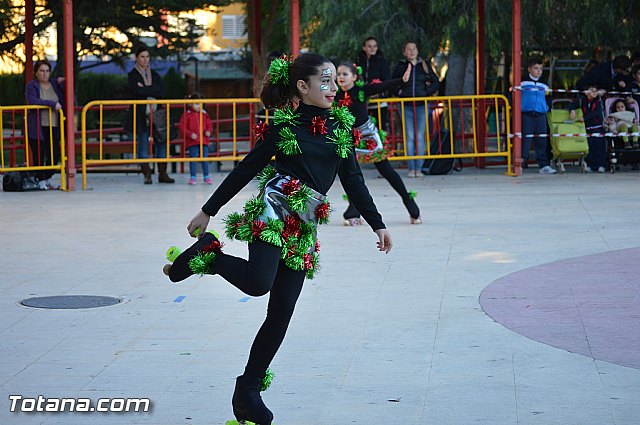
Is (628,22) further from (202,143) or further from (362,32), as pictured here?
(202,143)

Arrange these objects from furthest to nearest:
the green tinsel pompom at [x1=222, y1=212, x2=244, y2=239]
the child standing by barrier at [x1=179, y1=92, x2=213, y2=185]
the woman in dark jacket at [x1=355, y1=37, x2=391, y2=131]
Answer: the child standing by barrier at [x1=179, y1=92, x2=213, y2=185], the woman in dark jacket at [x1=355, y1=37, x2=391, y2=131], the green tinsel pompom at [x1=222, y1=212, x2=244, y2=239]

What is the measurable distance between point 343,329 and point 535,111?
11.7 m

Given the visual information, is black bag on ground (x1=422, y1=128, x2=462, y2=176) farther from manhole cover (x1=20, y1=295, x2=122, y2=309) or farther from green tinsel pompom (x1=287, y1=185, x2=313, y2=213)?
green tinsel pompom (x1=287, y1=185, x2=313, y2=213)

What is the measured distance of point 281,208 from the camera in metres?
5.22

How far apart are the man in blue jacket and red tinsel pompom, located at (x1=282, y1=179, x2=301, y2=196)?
1342 cm

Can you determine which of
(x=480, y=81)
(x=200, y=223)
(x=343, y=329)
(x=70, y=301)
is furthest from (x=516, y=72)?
(x=200, y=223)

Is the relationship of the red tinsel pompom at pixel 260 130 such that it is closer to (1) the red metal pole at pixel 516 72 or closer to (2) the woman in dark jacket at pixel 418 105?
Answer: (2) the woman in dark jacket at pixel 418 105

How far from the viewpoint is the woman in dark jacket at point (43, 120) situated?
16.8 metres

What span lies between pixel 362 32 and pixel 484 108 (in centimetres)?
506

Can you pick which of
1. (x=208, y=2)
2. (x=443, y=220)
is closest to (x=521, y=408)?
(x=443, y=220)

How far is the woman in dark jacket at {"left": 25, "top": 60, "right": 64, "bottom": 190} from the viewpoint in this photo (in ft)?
55.2

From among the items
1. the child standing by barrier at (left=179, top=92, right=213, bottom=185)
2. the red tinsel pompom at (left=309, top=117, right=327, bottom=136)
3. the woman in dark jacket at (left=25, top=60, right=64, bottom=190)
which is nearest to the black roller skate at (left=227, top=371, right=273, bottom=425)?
the red tinsel pompom at (left=309, top=117, right=327, bottom=136)

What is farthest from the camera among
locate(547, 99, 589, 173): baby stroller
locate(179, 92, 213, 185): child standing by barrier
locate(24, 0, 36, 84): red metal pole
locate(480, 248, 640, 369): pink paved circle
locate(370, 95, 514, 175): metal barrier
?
locate(24, 0, 36, 84): red metal pole

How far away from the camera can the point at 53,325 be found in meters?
7.45
